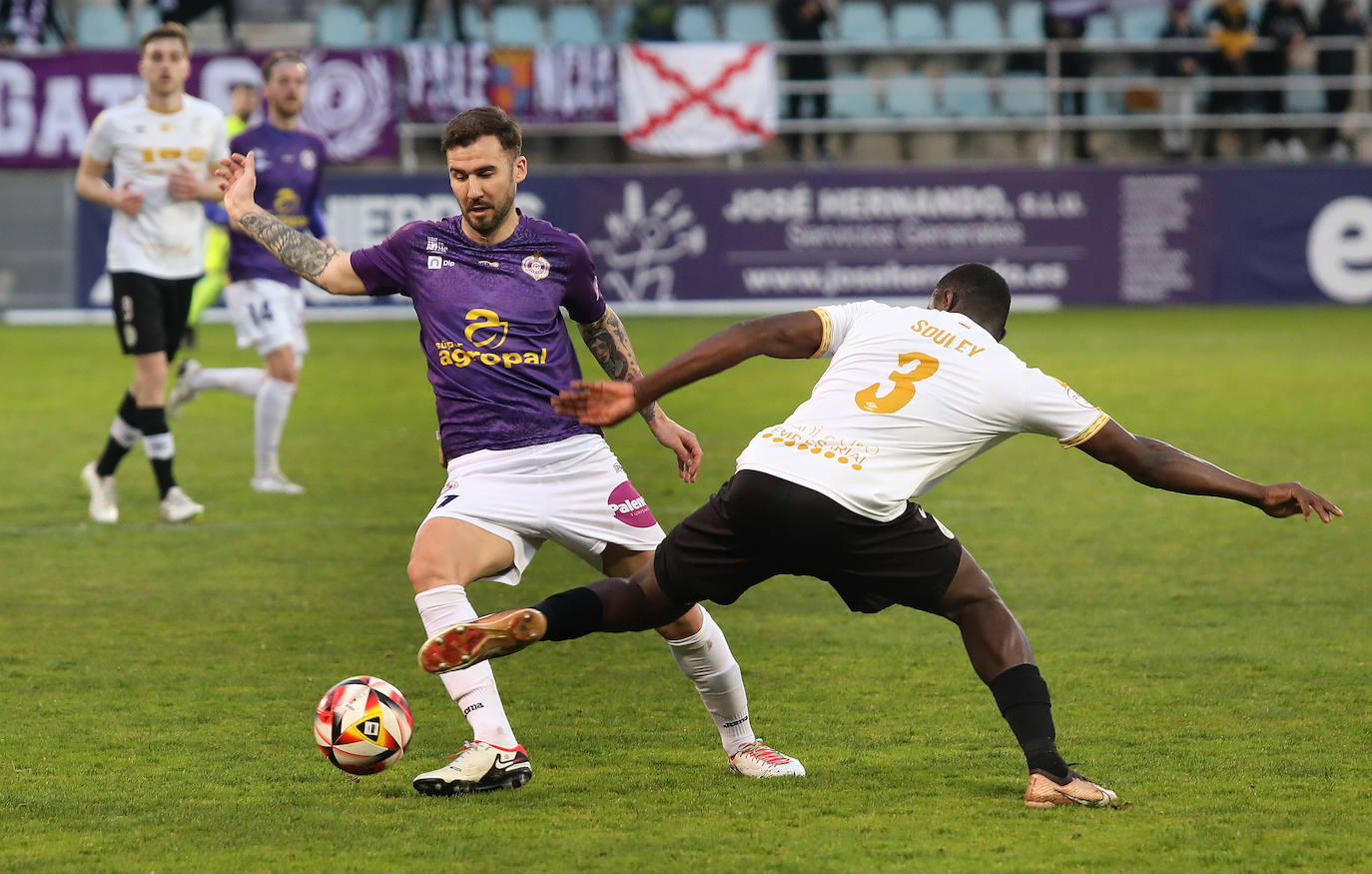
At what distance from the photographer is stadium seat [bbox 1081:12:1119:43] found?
85.0 ft

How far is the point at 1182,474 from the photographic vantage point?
466 centimetres

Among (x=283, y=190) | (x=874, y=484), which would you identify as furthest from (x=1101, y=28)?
(x=874, y=484)

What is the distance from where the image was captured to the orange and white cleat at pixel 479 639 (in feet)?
15.1

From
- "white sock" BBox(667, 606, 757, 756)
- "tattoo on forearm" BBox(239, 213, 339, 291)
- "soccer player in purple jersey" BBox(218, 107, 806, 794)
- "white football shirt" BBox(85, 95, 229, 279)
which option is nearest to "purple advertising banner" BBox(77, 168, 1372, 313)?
"white football shirt" BBox(85, 95, 229, 279)

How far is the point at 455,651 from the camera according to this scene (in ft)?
15.1

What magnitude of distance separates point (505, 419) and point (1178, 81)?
20.4m

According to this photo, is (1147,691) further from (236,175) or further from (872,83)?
(872,83)

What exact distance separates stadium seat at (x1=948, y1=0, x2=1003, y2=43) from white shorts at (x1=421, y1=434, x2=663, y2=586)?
2166cm

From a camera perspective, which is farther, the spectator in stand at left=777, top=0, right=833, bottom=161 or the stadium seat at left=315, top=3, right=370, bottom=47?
the stadium seat at left=315, top=3, right=370, bottom=47

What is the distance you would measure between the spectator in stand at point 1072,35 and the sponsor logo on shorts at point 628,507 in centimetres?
2005

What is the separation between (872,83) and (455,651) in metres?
19.7

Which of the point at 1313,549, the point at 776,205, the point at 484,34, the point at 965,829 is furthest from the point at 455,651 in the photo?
the point at 484,34

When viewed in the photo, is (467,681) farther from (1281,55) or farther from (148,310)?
(1281,55)

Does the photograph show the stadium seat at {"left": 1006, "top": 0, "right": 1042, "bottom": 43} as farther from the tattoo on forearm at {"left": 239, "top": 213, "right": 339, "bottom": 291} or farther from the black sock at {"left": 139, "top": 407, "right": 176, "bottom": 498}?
the tattoo on forearm at {"left": 239, "top": 213, "right": 339, "bottom": 291}
